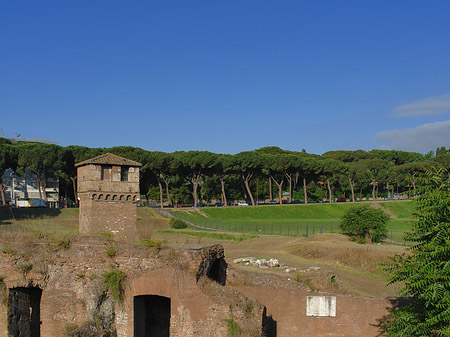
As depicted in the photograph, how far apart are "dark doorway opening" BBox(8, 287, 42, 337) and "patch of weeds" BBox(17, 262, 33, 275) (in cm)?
61

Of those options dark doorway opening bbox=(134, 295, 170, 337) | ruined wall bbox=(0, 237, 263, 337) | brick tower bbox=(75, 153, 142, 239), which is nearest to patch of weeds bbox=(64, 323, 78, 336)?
ruined wall bbox=(0, 237, 263, 337)

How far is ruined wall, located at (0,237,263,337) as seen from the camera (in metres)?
10.2

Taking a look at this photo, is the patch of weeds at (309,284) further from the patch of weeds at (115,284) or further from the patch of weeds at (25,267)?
the patch of weeds at (25,267)

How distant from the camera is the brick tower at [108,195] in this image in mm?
22719

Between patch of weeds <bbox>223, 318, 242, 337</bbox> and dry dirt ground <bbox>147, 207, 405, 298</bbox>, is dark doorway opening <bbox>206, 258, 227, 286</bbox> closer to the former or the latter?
patch of weeds <bbox>223, 318, 242, 337</bbox>

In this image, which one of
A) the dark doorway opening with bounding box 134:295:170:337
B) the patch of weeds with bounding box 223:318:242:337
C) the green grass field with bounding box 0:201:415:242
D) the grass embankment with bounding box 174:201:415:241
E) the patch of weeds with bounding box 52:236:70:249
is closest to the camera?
the patch of weeds with bounding box 223:318:242:337

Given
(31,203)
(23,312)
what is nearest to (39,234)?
(23,312)

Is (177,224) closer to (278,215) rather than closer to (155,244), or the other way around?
(278,215)

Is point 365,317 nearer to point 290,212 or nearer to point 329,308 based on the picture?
point 329,308

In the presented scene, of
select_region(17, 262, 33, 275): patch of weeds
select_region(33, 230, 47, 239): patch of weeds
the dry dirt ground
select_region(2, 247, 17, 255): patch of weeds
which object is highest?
select_region(33, 230, 47, 239): patch of weeds

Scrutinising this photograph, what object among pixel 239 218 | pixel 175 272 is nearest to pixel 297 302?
pixel 175 272

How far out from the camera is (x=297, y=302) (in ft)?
43.1

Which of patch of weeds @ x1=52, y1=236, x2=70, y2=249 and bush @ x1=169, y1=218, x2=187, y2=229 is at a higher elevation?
patch of weeds @ x1=52, y1=236, x2=70, y2=249

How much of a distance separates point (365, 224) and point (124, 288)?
27.4 m
